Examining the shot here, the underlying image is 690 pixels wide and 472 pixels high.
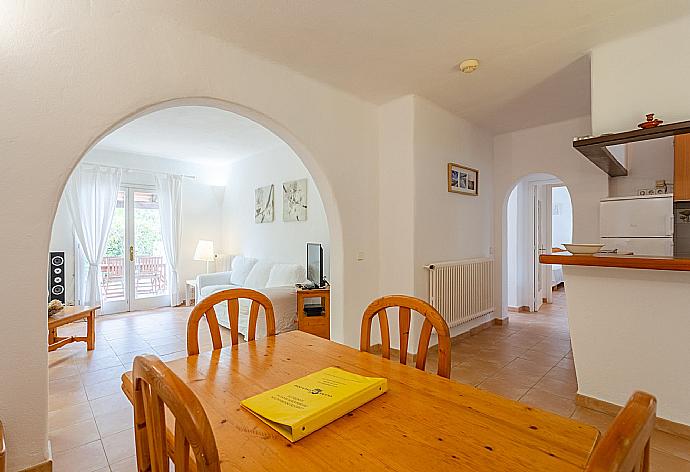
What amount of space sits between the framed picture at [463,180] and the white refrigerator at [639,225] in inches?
55.0

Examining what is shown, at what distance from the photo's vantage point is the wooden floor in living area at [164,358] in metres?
2.06

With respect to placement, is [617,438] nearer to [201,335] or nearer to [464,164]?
[464,164]

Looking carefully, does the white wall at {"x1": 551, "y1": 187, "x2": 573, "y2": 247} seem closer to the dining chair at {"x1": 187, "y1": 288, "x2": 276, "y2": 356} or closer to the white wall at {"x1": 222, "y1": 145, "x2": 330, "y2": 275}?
the white wall at {"x1": 222, "y1": 145, "x2": 330, "y2": 275}

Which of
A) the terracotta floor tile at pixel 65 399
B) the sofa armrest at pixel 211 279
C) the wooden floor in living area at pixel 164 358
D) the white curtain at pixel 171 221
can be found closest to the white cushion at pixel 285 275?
the wooden floor in living area at pixel 164 358

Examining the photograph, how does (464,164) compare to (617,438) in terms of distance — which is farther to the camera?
(464,164)

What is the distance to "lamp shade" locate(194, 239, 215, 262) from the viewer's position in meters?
6.34

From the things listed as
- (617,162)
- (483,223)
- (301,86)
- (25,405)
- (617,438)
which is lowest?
(25,405)

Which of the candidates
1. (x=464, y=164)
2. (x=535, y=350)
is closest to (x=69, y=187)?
(x=464, y=164)

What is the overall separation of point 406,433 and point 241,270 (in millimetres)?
5250

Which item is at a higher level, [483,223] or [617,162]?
[617,162]

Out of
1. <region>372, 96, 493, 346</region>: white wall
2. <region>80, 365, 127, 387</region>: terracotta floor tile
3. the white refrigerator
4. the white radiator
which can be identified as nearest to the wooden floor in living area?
<region>80, 365, 127, 387</region>: terracotta floor tile

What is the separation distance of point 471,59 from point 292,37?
4.50 feet

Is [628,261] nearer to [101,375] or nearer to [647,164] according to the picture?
[647,164]

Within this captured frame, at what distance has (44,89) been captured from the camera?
182 centimetres
